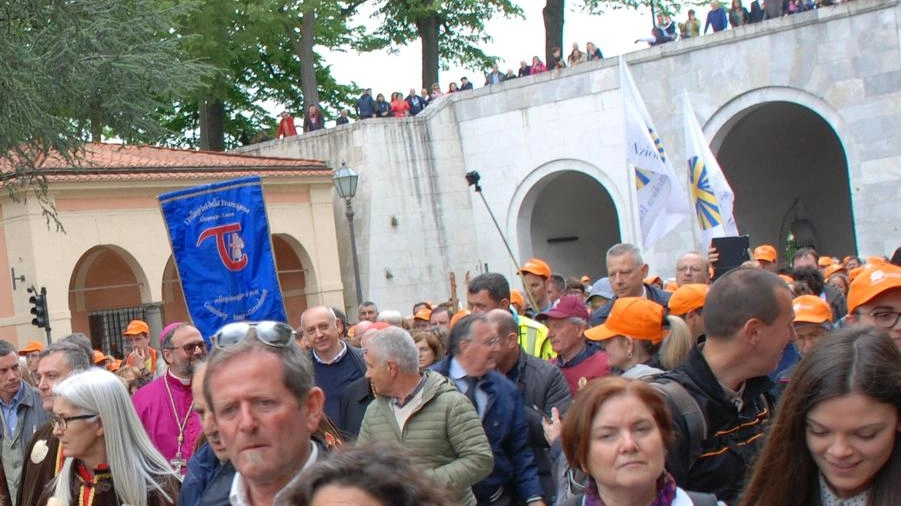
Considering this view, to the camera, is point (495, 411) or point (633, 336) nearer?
point (633, 336)

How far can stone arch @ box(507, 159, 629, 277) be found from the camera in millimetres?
30987

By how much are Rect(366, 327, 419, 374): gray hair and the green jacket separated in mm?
130

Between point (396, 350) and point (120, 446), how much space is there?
1.60 metres

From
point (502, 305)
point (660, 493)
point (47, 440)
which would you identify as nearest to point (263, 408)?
point (660, 493)

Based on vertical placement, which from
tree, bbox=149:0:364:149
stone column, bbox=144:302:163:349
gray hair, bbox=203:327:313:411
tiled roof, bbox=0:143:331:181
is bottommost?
stone column, bbox=144:302:163:349

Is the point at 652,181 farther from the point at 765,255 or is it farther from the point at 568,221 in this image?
the point at 568,221

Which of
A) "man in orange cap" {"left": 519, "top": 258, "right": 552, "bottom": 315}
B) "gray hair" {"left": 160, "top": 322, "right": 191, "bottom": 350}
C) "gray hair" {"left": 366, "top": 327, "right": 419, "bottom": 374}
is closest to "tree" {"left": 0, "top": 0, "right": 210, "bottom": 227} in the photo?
"man in orange cap" {"left": 519, "top": 258, "right": 552, "bottom": 315}

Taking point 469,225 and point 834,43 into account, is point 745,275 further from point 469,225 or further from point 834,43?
point 469,225

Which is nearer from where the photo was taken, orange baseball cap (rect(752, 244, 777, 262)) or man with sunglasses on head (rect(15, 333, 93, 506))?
man with sunglasses on head (rect(15, 333, 93, 506))

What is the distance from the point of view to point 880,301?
5.30 metres

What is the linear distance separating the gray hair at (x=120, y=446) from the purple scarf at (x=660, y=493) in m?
2.08

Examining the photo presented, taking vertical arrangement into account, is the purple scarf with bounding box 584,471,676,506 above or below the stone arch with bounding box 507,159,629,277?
below

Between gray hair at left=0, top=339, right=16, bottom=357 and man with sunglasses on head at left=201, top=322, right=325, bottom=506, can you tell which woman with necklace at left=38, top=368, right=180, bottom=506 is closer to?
man with sunglasses on head at left=201, top=322, right=325, bottom=506

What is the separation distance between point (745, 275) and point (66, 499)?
282cm
